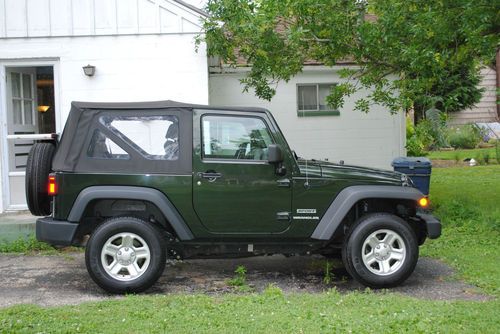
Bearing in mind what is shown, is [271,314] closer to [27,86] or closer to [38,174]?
[38,174]

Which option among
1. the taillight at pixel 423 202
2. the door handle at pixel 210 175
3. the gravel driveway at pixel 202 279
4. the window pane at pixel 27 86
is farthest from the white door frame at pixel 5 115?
the taillight at pixel 423 202

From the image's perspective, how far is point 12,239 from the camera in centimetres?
870

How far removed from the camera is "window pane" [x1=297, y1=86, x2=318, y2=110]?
1301cm

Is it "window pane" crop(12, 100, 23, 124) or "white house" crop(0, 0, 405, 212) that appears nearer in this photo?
"white house" crop(0, 0, 405, 212)

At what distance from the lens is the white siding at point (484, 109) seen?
30.8 meters

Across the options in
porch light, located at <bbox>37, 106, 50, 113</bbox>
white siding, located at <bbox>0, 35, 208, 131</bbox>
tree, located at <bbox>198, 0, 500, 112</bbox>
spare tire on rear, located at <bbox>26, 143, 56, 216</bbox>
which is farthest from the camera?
porch light, located at <bbox>37, 106, 50, 113</bbox>

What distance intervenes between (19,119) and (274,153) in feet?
18.3

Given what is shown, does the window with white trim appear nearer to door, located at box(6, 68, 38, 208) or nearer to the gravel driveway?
door, located at box(6, 68, 38, 208)

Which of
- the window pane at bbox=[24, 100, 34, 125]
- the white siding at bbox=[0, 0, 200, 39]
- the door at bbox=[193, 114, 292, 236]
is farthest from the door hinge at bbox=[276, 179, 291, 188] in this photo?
the window pane at bbox=[24, 100, 34, 125]

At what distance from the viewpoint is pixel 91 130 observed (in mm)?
6379

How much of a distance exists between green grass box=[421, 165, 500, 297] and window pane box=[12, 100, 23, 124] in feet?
21.5

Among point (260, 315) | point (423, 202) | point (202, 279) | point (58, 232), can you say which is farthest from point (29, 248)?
point (423, 202)

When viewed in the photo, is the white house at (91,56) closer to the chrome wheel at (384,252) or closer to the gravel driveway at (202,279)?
the gravel driveway at (202,279)

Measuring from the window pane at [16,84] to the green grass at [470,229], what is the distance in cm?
668
